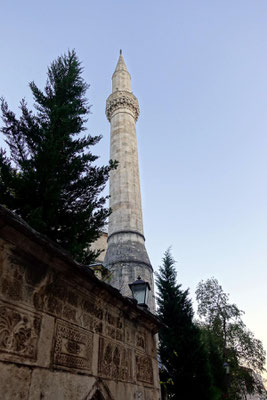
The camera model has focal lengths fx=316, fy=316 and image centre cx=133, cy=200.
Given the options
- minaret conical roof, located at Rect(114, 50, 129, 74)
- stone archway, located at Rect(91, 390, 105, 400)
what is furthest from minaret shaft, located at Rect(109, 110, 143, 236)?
stone archway, located at Rect(91, 390, 105, 400)

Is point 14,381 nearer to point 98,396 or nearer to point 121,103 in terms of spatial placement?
point 98,396

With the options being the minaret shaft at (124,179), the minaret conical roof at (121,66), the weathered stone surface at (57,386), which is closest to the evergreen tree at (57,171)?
the weathered stone surface at (57,386)

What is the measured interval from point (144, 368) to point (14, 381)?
279cm

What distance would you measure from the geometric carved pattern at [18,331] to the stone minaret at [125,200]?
10905 millimetres

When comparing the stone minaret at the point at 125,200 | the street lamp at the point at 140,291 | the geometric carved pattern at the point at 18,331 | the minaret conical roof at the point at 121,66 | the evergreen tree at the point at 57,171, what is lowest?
the geometric carved pattern at the point at 18,331

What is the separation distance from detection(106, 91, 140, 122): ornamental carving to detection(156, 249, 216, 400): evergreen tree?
43.5 ft

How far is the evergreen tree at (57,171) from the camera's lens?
5.62m

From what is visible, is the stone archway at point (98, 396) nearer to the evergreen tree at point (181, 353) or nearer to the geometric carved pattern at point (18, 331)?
the geometric carved pattern at point (18, 331)

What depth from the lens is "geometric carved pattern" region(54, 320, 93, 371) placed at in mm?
2906

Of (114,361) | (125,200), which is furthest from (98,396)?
(125,200)

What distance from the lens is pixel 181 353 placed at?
33.9ft

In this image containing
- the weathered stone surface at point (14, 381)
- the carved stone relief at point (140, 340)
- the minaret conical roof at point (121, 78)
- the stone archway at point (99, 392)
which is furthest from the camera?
the minaret conical roof at point (121, 78)

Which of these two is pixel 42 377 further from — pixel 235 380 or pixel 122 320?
pixel 235 380

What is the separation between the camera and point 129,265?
14062 mm
